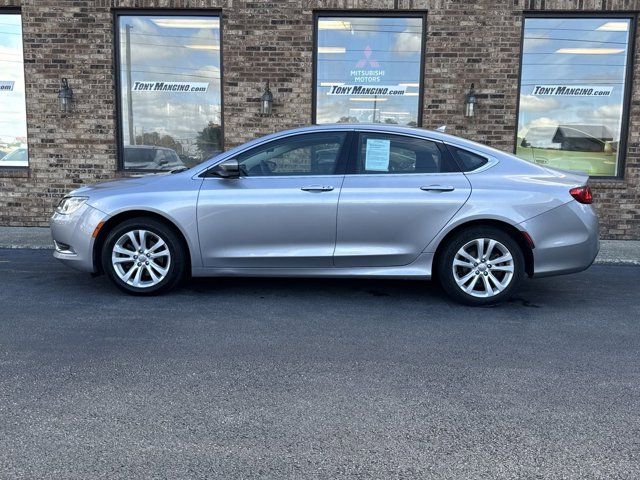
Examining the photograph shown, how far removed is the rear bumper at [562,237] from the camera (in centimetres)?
518

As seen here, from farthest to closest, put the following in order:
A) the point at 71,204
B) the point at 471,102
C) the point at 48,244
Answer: the point at 471,102
the point at 48,244
the point at 71,204

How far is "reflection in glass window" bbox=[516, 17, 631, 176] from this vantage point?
9.02m

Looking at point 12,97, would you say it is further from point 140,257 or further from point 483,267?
point 483,267

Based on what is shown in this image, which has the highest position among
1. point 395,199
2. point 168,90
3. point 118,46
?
point 118,46

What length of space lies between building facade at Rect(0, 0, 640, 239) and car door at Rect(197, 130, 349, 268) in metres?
3.93

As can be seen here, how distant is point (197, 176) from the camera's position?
17.8ft

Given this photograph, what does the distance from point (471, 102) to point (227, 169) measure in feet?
16.1

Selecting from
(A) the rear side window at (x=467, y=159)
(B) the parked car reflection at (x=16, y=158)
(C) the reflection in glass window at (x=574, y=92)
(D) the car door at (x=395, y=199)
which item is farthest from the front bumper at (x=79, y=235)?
(C) the reflection in glass window at (x=574, y=92)

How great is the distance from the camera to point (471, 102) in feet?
29.0

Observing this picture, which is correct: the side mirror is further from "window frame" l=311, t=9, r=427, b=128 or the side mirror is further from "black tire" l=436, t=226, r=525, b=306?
"window frame" l=311, t=9, r=427, b=128

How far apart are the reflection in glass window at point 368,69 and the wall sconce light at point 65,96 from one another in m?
3.83

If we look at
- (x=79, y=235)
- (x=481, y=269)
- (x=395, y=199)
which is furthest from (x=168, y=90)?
(x=481, y=269)

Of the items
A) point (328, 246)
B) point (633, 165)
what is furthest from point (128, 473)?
point (633, 165)

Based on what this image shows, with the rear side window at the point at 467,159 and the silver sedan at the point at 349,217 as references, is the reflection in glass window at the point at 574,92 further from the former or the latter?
the rear side window at the point at 467,159
